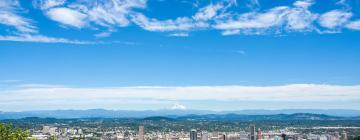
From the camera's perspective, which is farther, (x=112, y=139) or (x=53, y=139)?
(x=112, y=139)

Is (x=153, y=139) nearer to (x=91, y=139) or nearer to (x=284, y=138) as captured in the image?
(x=91, y=139)

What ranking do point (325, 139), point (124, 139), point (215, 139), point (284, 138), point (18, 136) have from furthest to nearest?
point (124, 139) < point (215, 139) < point (325, 139) < point (18, 136) < point (284, 138)

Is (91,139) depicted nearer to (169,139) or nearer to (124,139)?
(124,139)

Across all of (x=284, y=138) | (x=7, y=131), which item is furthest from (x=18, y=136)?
(x=284, y=138)

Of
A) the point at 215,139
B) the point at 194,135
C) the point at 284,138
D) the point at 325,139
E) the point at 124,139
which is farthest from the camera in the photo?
the point at 124,139

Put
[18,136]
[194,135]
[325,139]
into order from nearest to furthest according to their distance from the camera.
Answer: [194,135] < [18,136] < [325,139]

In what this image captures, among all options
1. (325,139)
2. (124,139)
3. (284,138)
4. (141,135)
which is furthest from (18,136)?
(124,139)

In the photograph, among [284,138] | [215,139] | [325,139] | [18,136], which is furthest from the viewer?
[215,139]

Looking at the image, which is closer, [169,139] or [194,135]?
[194,135]
